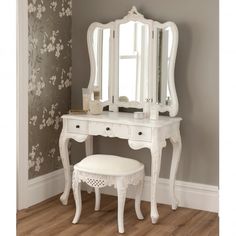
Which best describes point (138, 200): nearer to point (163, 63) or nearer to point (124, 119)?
point (124, 119)

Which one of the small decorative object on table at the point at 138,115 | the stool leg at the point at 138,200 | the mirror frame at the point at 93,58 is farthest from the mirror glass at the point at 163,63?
the stool leg at the point at 138,200

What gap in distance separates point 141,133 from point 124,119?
0.23 metres

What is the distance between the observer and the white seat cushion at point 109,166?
3027mm

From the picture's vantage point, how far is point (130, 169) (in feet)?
10.1

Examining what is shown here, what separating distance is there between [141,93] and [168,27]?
59 centimetres

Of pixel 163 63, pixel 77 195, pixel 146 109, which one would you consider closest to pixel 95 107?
pixel 146 109

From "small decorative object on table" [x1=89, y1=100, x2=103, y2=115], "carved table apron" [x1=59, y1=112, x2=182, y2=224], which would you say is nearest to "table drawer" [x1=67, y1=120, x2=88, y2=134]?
"carved table apron" [x1=59, y1=112, x2=182, y2=224]

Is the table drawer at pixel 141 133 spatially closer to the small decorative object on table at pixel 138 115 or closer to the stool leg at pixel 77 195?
the small decorative object on table at pixel 138 115

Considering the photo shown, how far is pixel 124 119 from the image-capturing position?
11.0ft

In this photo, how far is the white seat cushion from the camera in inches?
119
